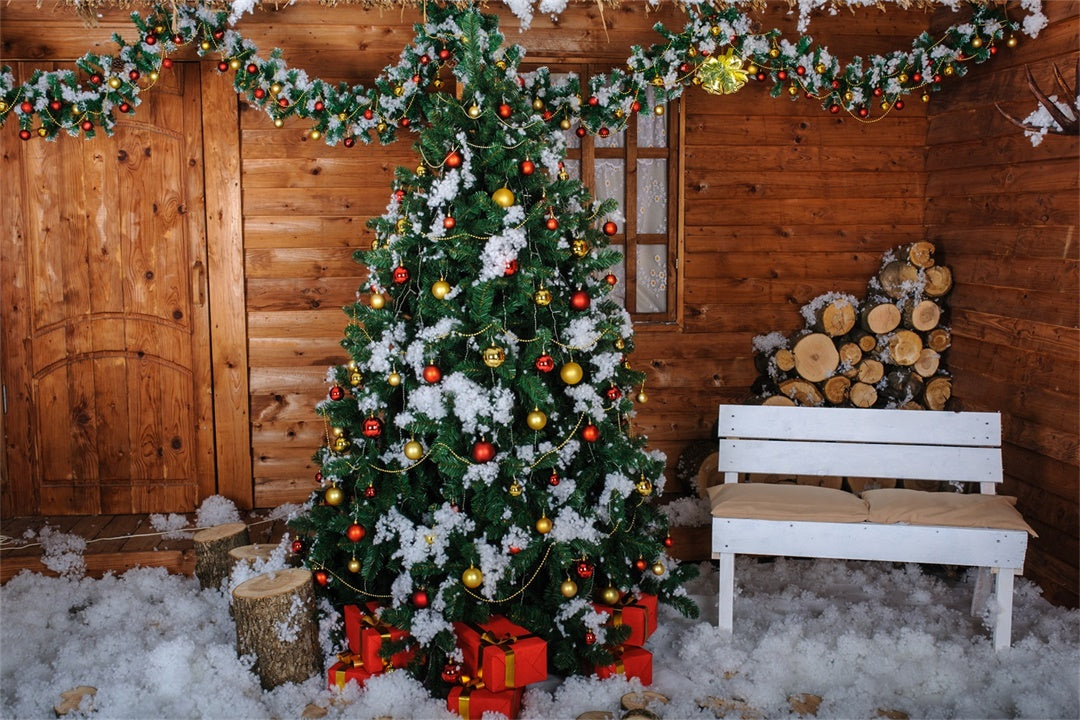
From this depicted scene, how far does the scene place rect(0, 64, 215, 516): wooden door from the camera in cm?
445

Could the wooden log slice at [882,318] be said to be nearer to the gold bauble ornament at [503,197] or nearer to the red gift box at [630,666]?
the red gift box at [630,666]

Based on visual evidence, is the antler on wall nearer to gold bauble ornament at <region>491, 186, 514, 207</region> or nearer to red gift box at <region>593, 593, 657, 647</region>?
gold bauble ornament at <region>491, 186, 514, 207</region>

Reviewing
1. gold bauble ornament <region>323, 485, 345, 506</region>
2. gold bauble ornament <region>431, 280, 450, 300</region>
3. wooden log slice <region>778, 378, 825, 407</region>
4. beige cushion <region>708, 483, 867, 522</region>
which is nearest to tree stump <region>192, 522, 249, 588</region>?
gold bauble ornament <region>323, 485, 345, 506</region>

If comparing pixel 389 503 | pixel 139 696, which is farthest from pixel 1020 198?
pixel 139 696

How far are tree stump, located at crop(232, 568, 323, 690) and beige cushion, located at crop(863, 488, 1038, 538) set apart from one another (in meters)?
2.05

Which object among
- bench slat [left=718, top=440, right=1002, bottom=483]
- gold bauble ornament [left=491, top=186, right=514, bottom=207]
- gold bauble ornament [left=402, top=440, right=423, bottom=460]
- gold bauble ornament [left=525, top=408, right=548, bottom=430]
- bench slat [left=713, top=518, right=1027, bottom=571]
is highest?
gold bauble ornament [left=491, top=186, right=514, bottom=207]

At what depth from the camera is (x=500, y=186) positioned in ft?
9.83

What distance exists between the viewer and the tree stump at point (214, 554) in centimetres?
370

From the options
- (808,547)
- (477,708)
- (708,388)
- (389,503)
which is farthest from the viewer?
(708,388)

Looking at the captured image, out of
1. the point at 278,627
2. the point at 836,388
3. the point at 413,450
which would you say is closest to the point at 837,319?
the point at 836,388

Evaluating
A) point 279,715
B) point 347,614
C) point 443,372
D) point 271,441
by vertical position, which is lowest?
point 279,715

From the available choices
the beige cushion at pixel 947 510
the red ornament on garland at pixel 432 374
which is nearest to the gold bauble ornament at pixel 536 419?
the red ornament on garland at pixel 432 374

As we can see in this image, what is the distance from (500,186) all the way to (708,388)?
2.28 metres

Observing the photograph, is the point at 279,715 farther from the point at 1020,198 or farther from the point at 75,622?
the point at 1020,198
